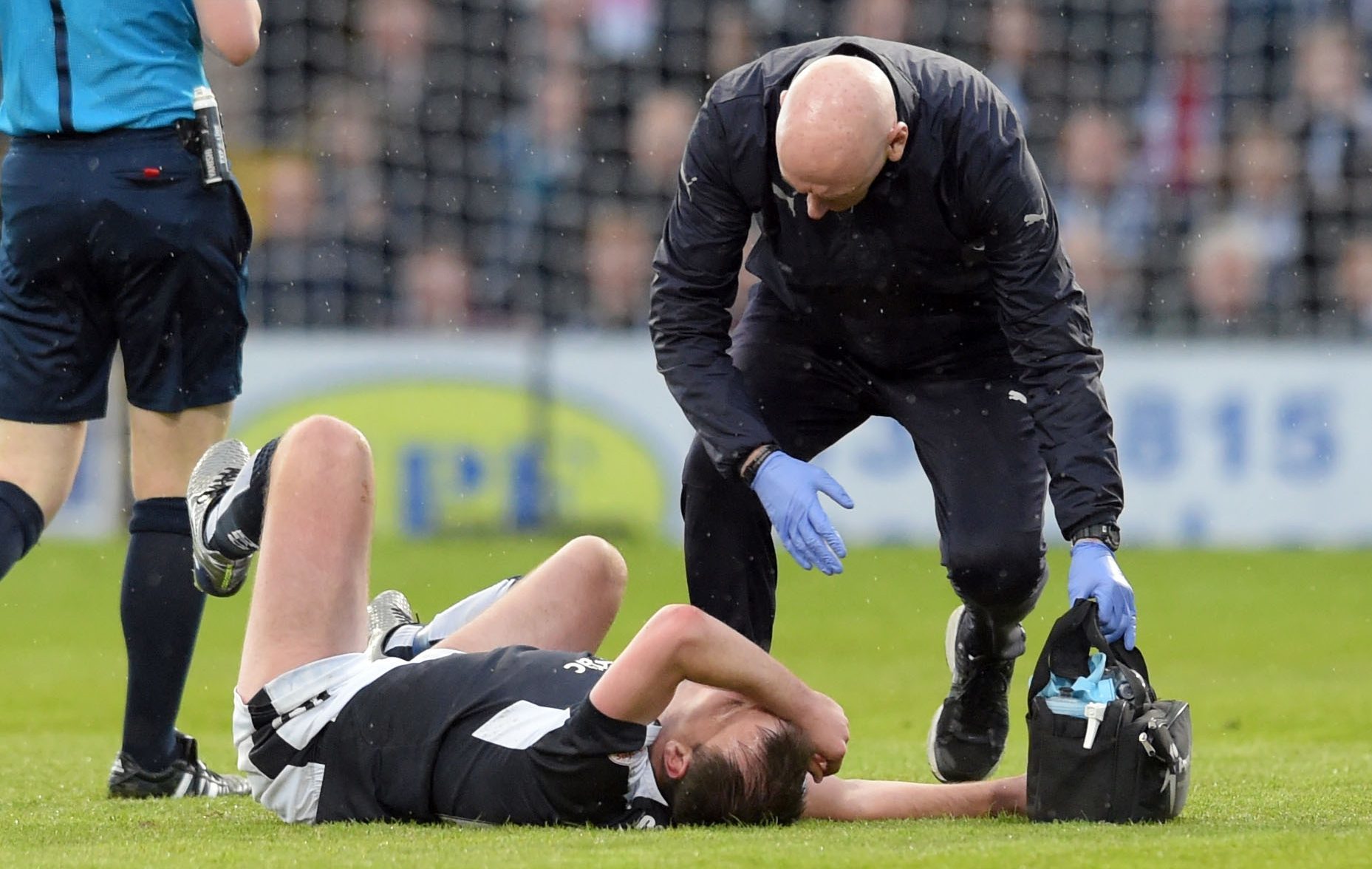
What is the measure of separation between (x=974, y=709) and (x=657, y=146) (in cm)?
865

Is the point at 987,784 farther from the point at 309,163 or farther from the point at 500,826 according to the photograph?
the point at 309,163

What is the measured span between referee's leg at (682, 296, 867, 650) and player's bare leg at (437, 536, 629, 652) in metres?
0.58

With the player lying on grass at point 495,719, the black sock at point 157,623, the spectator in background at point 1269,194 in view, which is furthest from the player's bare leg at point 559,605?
the spectator in background at point 1269,194

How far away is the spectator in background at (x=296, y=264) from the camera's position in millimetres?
13047

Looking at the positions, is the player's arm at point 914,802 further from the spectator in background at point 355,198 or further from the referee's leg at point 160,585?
the spectator in background at point 355,198

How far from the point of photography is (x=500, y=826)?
4.26m

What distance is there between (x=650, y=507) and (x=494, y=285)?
204 centimetres

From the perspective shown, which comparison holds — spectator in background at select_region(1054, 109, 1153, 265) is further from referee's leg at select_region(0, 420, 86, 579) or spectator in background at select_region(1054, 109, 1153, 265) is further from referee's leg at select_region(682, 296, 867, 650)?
referee's leg at select_region(0, 420, 86, 579)

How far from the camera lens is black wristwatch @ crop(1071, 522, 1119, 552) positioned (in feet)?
14.7

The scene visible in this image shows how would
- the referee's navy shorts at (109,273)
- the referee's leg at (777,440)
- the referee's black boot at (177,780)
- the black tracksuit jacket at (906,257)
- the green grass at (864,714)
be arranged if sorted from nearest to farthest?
the green grass at (864,714) → the black tracksuit jacket at (906,257) → the referee's navy shorts at (109,273) → the referee's black boot at (177,780) → the referee's leg at (777,440)

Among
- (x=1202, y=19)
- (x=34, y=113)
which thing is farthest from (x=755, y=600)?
(x=1202, y=19)

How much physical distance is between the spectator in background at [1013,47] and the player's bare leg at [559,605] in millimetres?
9390

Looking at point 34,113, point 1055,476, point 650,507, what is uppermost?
point 34,113

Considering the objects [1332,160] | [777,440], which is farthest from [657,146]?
[777,440]
